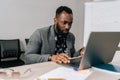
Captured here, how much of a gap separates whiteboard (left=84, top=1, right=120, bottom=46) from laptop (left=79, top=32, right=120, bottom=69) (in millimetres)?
2058

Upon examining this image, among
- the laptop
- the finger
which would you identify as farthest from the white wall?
the laptop

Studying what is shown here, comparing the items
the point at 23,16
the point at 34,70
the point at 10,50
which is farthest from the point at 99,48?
the point at 23,16

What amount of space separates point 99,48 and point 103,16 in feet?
8.39

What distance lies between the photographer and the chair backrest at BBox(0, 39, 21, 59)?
341 cm

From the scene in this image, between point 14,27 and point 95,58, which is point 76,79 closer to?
point 95,58

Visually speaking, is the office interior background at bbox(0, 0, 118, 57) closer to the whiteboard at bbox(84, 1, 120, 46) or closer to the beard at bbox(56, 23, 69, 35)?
the whiteboard at bbox(84, 1, 120, 46)

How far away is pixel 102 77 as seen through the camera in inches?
50.3

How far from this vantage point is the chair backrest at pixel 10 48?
3.41 m

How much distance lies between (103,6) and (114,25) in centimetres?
42

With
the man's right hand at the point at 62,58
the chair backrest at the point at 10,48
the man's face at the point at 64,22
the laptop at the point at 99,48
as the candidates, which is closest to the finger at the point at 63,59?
the man's right hand at the point at 62,58

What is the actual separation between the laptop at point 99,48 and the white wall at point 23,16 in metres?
2.35

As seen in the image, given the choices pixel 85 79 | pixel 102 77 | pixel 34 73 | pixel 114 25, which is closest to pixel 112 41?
pixel 102 77

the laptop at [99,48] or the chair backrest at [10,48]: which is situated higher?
the laptop at [99,48]

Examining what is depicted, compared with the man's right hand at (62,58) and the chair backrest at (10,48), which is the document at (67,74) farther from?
the chair backrest at (10,48)
